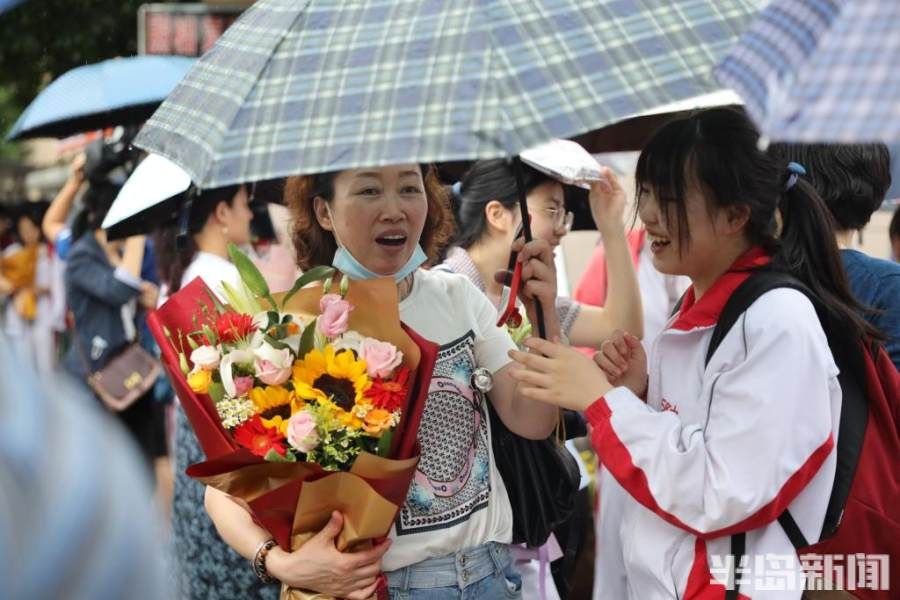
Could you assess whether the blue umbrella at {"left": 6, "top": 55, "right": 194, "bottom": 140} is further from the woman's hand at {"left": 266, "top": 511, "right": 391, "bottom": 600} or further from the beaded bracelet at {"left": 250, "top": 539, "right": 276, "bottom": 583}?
the woman's hand at {"left": 266, "top": 511, "right": 391, "bottom": 600}

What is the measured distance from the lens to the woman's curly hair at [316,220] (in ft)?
10.6

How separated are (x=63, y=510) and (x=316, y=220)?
218 cm

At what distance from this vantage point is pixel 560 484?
318cm

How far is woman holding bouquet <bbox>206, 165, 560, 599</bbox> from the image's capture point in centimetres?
290

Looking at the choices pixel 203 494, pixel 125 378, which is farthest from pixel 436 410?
pixel 125 378

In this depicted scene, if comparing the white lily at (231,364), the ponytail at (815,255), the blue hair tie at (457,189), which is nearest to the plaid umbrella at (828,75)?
the ponytail at (815,255)

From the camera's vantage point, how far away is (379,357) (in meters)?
2.67

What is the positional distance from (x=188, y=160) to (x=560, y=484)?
129cm

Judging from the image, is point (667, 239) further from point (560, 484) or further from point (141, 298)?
point (141, 298)

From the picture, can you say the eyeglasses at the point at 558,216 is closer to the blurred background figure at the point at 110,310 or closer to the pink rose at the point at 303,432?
the pink rose at the point at 303,432

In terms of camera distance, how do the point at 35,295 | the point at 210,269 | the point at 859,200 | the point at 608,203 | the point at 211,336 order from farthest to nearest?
1. the point at 35,295
2. the point at 210,269
3. the point at 608,203
4. the point at 859,200
5. the point at 211,336

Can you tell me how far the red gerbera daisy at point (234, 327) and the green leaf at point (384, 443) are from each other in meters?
0.39

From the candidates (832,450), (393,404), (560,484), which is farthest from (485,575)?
(832,450)

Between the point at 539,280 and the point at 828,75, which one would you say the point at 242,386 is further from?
the point at 828,75
